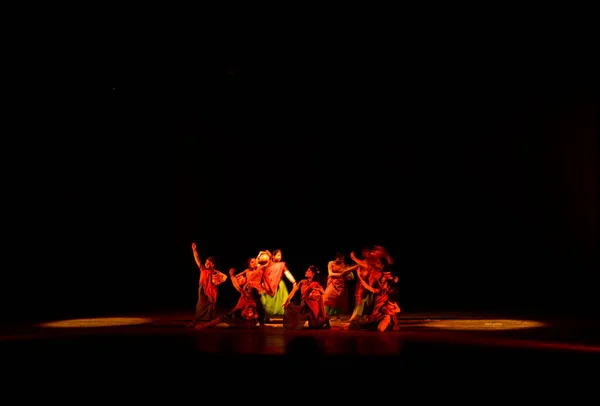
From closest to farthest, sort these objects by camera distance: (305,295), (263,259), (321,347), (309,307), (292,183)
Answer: (321,347)
(305,295)
(309,307)
(263,259)
(292,183)

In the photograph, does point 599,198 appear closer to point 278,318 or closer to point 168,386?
point 278,318

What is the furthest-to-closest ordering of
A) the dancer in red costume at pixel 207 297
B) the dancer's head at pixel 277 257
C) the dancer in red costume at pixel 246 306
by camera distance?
the dancer's head at pixel 277 257 → the dancer in red costume at pixel 207 297 → the dancer in red costume at pixel 246 306

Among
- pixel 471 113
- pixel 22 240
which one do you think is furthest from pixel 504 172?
pixel 22 240

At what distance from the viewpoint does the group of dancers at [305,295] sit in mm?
10406

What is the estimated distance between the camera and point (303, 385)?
194 inches

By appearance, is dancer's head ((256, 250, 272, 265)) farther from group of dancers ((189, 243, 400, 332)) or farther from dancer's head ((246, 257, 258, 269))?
dancer's head ((246, 257, 258, 269))

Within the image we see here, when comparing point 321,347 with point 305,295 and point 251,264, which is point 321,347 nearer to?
point 305,295

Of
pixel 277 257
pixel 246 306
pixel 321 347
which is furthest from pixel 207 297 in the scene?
pixel 321 347

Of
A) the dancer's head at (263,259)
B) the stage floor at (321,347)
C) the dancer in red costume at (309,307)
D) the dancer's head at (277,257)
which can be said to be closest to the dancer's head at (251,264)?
the dancer's head at (263,259)

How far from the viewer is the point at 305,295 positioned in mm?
10664

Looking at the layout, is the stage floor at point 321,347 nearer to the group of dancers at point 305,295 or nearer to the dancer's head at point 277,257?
the group of dancers at point 305,295

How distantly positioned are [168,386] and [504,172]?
1160 centimetres

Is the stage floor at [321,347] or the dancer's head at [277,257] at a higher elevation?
the dancer's head at [277,257]

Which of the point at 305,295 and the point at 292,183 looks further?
the point at 292,183
